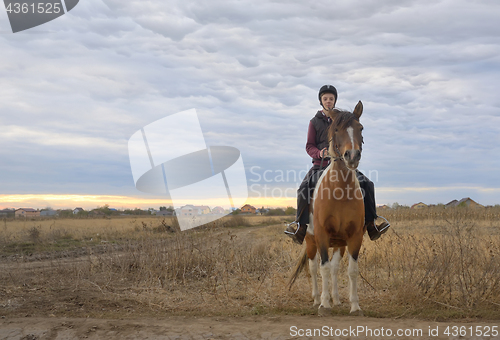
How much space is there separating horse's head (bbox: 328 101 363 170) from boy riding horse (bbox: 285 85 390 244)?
22.3 inches

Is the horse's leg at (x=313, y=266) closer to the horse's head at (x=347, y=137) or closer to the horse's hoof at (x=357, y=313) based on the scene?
the horse's hoof at (x=357, y=313)

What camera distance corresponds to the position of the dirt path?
187 inches

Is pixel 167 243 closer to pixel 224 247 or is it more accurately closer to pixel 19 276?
pixel 224 247

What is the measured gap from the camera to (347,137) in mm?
5062

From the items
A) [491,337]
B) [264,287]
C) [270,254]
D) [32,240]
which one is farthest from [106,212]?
[491,337]

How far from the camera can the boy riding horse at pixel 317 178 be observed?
20.4 ft

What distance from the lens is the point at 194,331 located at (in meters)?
5.10

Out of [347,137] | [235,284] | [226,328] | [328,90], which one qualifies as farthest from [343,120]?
[235,284]

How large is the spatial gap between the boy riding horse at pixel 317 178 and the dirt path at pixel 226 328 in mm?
1451

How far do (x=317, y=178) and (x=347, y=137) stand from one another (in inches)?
55.8

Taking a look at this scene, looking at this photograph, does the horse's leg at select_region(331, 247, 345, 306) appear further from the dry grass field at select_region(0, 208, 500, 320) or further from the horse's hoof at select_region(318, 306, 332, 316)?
the horse's hoof at select_region(318, 306, 332, 316)

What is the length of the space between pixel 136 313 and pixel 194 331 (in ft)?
6.26

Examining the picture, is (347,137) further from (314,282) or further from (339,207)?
(314,282)

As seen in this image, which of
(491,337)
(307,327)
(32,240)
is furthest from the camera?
(32,240)
